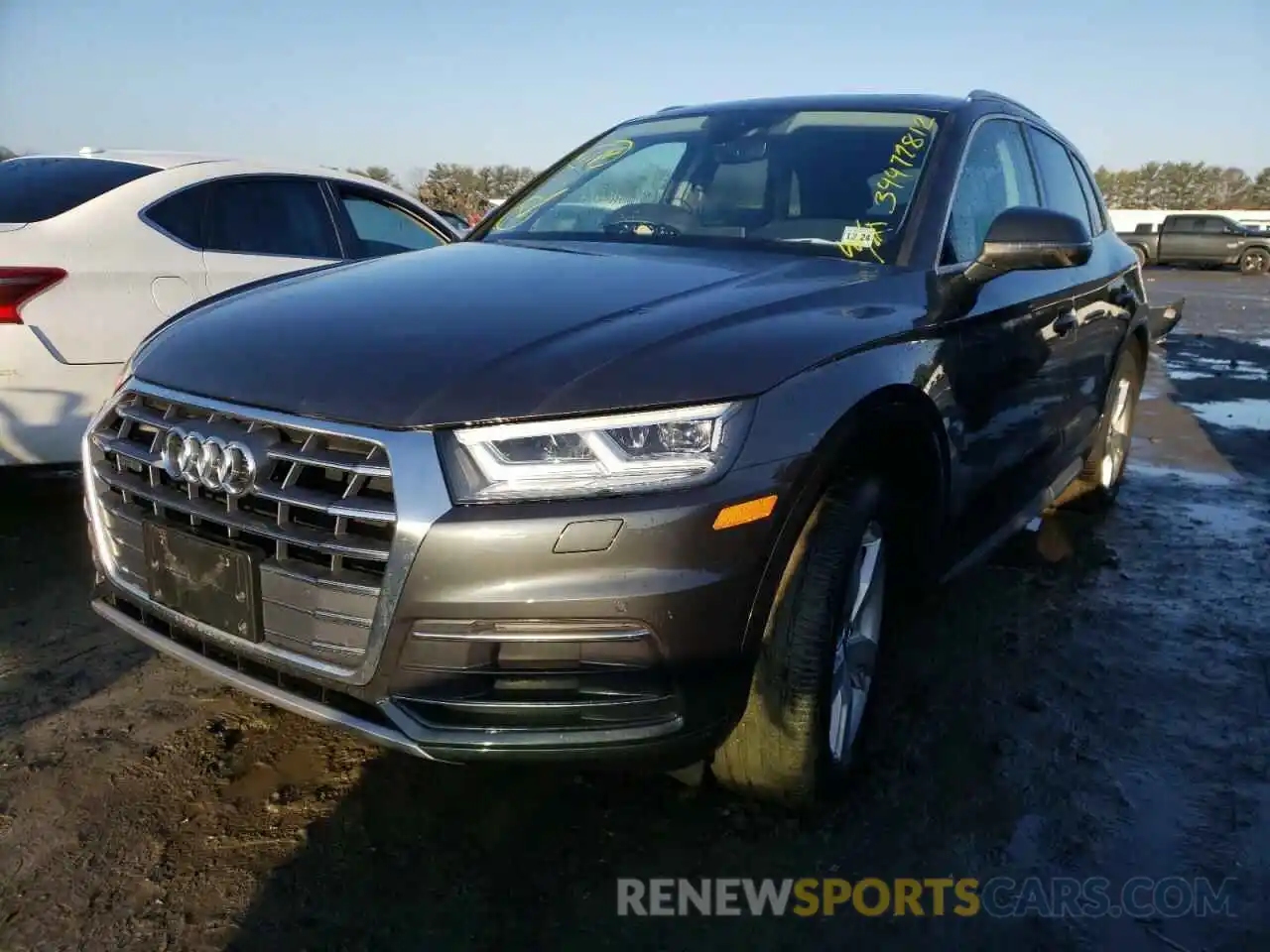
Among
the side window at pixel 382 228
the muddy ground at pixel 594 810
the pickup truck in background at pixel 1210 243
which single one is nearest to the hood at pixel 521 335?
the muddy ground at pixel 594 810

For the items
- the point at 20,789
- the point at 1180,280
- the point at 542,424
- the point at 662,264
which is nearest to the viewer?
the point at 542,424

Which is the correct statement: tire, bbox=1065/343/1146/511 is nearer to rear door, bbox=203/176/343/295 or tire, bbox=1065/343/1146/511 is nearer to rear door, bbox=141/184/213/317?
rear door, bbox=203/176/343/295

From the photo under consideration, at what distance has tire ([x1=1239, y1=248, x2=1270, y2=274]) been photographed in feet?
88.6

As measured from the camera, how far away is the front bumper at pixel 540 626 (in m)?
1.81

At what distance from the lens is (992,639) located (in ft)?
11.3

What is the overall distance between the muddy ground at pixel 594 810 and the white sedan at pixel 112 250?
710mm

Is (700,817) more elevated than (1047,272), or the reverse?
(1047,272)

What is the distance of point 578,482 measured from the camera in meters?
1.85

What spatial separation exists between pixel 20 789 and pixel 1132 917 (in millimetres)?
2516

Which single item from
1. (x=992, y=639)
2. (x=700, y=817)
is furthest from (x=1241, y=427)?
(x=700, y=817)

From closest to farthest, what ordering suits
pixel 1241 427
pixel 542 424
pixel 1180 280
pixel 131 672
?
pixel 542 424, pixel 131 672, pixel 1241 427, pixel 1180 280

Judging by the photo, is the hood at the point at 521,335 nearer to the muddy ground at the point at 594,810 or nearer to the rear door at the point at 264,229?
the muddy ground at the point at 594,810

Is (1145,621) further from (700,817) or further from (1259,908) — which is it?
(700,817)

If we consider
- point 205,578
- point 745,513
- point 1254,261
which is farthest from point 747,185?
point 1254,261
